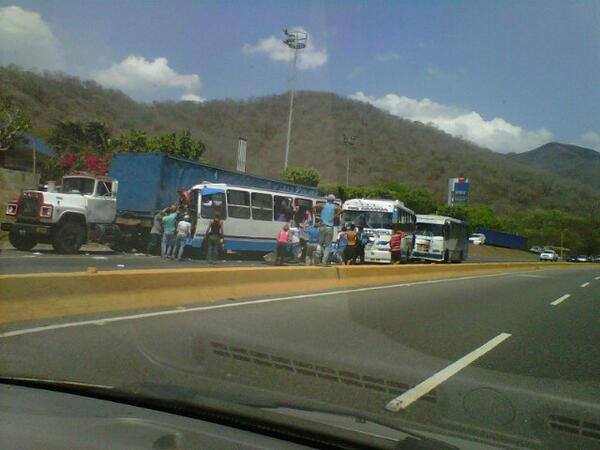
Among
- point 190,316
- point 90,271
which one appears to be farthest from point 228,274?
point 90,271

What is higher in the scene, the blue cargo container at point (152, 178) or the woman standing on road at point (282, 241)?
the blue cargo container at point (152, 178)

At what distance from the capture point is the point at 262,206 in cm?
2341

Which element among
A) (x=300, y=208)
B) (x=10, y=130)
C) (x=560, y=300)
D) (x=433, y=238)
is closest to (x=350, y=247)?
(x=300, y=208)

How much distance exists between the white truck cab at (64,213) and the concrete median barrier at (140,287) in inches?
341

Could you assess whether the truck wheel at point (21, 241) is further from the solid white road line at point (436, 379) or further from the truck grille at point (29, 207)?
the solid white road line at point (436, 379)

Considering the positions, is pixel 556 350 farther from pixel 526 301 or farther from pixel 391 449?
pixel 526 301

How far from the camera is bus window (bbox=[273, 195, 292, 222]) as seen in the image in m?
24.0

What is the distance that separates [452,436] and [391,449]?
1.00 m

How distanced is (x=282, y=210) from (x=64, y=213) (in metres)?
8.88

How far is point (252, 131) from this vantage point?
85938 mm

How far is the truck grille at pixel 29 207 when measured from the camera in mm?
17469

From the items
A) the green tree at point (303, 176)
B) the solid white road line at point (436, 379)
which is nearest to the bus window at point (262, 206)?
the solid white road line at point (436, 379)

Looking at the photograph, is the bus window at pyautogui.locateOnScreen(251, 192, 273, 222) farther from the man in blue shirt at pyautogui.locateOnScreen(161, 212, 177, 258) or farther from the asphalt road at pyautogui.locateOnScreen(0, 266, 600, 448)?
the asphalt road at pyautogui.locateOnScreen(0, 266, 600, 448)

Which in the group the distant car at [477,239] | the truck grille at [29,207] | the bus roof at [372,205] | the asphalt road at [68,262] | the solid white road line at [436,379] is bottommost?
the solid white road line at [436,379]
